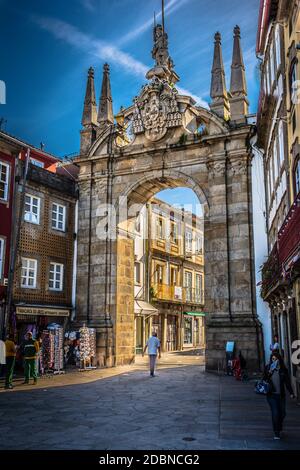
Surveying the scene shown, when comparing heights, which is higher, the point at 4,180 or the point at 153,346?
the point at 4,180

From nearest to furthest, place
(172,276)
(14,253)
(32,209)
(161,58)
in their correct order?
(14,253)
(32,209)
(161,58)
(172,276)

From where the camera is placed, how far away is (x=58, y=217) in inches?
845

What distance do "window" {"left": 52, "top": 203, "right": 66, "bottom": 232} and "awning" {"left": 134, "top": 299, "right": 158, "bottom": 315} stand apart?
7805 mm

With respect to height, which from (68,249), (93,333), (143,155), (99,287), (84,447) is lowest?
(84,447)

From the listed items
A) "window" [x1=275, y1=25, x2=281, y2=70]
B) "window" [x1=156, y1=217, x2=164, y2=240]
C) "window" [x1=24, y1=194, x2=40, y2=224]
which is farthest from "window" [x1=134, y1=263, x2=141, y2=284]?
"window" [x1=275, y1=25, x2=281, y2=70]

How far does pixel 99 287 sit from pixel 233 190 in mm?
7263


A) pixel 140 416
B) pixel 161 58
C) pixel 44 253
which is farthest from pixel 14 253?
pixel 161 58

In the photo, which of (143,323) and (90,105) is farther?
(143,323)

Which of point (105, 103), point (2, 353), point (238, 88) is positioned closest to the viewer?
point (2, 353)

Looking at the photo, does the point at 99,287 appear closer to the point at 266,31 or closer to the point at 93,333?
the point at 93,333

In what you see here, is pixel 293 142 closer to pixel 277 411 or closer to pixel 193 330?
pixel 277 411

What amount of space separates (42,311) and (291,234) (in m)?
12.4
